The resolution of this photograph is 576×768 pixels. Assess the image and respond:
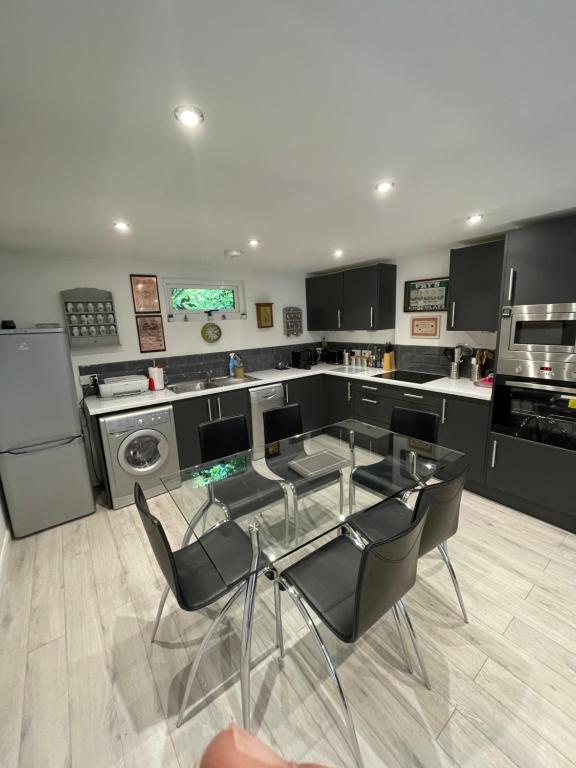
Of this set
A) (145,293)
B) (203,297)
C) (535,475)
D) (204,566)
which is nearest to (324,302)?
(203,297)

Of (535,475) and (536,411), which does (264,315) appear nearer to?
(536,411)

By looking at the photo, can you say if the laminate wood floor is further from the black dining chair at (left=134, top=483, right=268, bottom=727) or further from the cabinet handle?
the cabinet handle

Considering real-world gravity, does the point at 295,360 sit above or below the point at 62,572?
above

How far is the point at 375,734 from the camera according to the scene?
120 centimetres

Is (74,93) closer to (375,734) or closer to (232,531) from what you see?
(232,531)

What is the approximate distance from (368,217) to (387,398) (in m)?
1.87

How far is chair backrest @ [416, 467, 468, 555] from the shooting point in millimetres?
1268

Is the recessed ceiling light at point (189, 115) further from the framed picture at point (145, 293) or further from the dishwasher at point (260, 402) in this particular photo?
the dishwasher at point (260, 402)

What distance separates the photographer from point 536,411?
2.34 m

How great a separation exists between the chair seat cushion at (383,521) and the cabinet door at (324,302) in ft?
8.77

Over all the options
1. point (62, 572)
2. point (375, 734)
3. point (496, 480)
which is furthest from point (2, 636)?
point (496, 480)

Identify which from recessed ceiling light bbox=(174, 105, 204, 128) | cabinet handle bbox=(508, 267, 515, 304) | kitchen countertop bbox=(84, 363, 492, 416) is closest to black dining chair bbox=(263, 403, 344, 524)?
kitchen countertop bbox=(84, 363, 492, 416)

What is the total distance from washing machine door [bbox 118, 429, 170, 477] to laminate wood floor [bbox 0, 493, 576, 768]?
84cm

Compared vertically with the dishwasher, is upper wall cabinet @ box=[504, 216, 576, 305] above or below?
above
